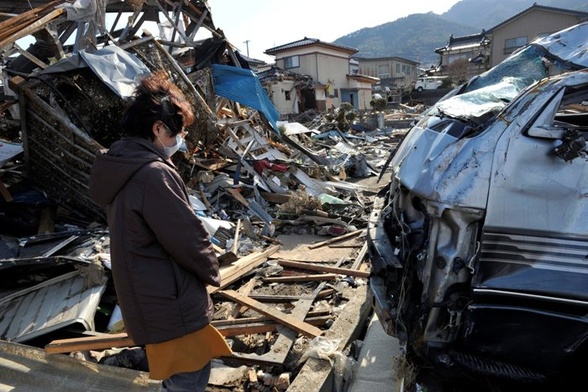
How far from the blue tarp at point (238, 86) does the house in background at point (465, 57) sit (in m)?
29.1

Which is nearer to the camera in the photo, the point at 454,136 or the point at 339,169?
the point at 454,136

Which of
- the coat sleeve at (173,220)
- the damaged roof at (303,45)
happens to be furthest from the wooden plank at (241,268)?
the damaged roof at (303,45)

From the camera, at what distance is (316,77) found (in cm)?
3241

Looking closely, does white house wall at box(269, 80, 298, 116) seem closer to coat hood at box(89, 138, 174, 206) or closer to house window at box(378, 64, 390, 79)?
house window at box(378, 64, 390, 79)

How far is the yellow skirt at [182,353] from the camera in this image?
1958 mm

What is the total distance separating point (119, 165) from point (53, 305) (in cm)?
290

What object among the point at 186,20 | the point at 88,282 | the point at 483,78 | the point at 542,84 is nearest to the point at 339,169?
the point at 186,20

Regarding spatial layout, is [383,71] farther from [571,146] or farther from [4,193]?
[571,146]

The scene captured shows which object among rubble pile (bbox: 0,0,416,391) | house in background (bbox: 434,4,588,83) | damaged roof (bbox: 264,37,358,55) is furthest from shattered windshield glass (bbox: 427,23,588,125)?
damaged roof (bbox: 264,37,358,55)

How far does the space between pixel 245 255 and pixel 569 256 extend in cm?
434

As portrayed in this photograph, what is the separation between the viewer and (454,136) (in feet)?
7.93

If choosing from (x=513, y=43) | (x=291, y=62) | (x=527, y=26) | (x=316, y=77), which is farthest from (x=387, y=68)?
(x=316, y=77)

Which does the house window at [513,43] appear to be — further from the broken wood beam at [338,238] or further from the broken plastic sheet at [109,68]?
the broken plastic sheet at [109,68]

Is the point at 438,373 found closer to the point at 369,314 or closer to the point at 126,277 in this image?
the point at 369,314
